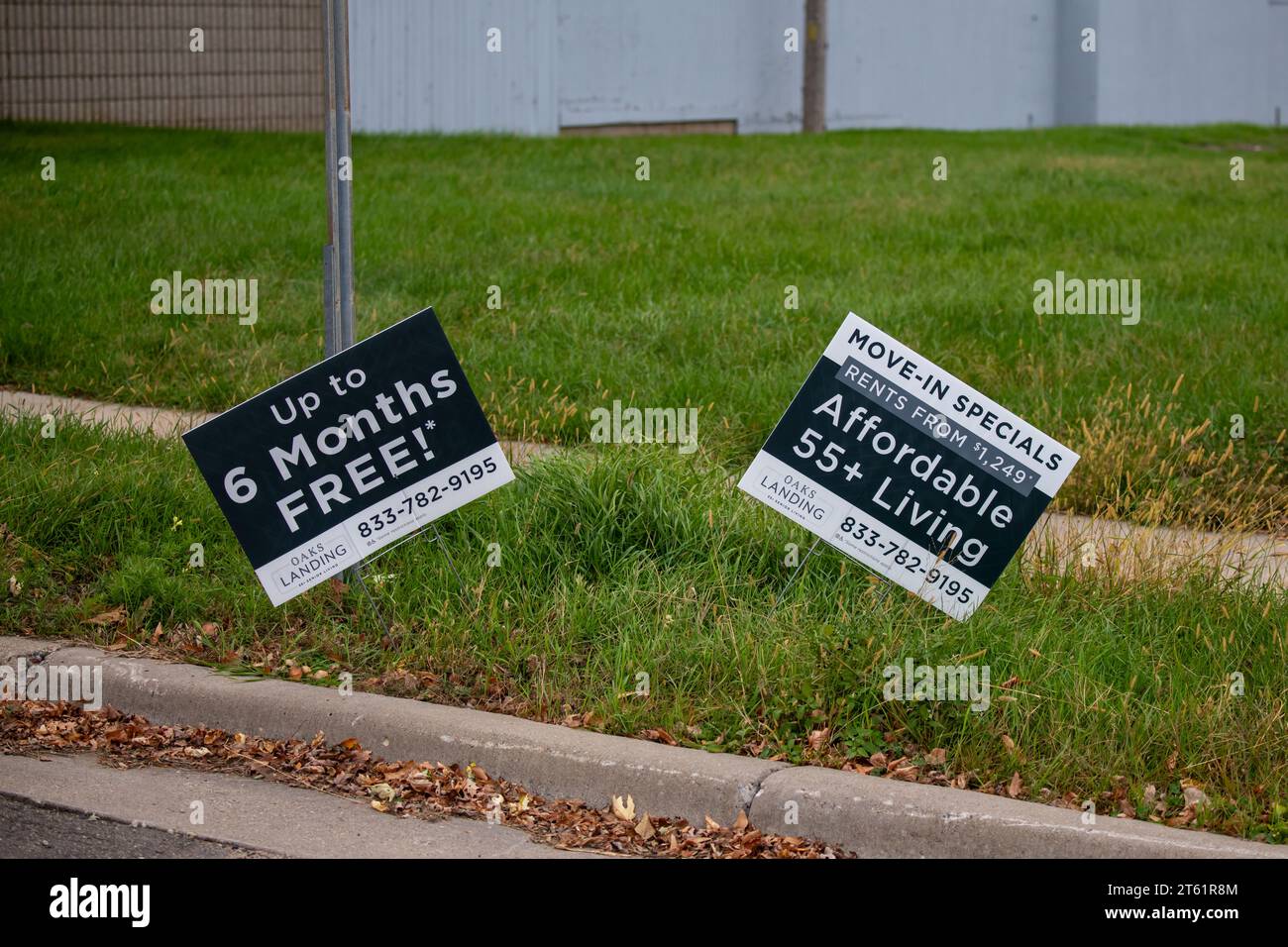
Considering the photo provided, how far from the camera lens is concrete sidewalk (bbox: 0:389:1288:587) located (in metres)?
5.48

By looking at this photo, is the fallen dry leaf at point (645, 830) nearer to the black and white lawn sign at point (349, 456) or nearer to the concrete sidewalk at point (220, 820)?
the concrete sidewalk at point (220, 820)

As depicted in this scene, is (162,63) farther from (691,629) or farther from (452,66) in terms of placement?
(691,629)

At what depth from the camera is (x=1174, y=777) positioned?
430cm

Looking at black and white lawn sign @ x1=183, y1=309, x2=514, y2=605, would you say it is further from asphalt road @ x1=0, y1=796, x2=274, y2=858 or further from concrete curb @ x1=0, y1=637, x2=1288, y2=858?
asphalt road @ x1=0, y1=796, x2=274, y2=858

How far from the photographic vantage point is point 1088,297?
32.9 feet

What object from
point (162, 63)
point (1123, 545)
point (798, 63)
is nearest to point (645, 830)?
point (1123, 545)

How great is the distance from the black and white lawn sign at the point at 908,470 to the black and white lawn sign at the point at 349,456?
1.04 metres

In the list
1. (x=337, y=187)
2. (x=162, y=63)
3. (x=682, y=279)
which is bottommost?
(x=682, y=279)

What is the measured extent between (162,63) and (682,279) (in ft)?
32.7

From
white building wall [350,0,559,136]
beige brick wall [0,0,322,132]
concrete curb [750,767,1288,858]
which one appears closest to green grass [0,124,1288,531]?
beige brick wall [0,0,322,132]

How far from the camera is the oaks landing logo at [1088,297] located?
9578mm

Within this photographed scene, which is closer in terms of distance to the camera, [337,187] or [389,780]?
[389,780]
